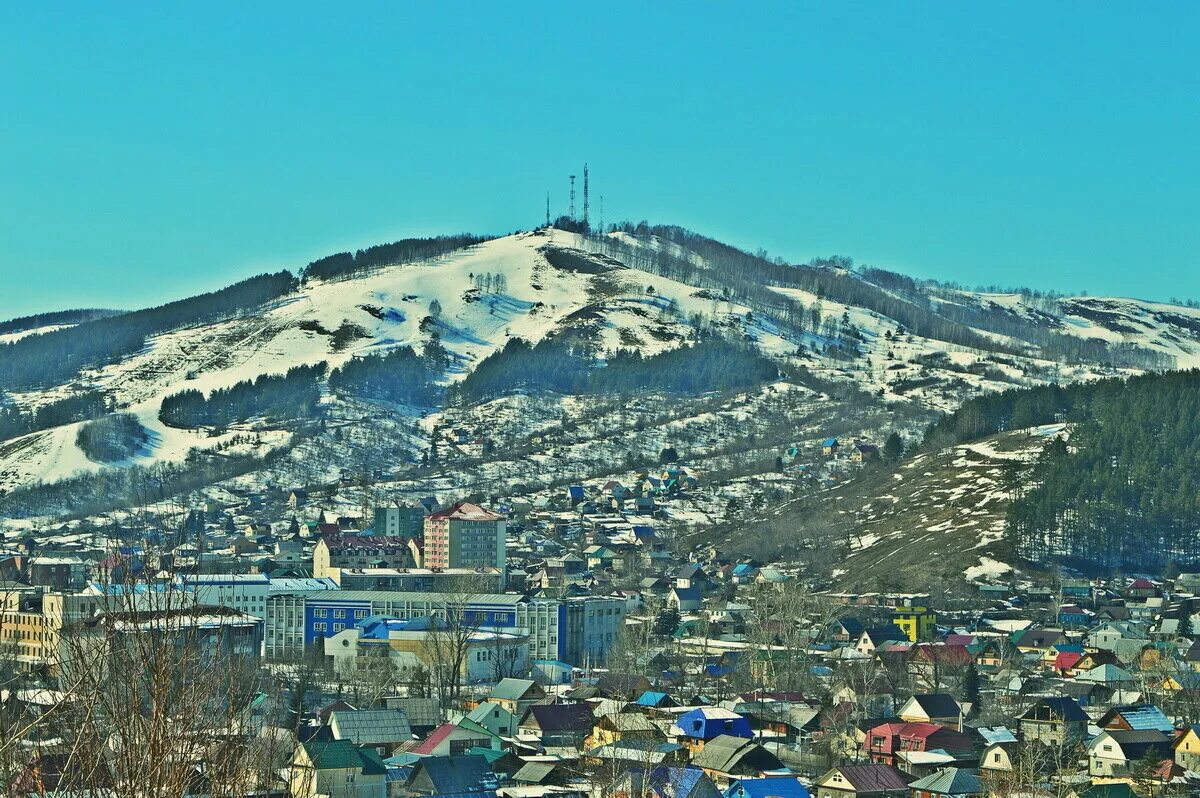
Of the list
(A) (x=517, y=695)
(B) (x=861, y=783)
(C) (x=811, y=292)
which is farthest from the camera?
(C) (x=811, y=292)

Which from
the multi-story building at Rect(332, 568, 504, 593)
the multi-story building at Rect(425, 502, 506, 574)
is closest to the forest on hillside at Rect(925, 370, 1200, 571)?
the multi-story building at Rect(332, 568, 504, 593)

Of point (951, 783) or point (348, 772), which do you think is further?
point (951, 783)

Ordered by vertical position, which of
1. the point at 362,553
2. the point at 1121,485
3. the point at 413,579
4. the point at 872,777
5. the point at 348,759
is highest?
the point at 1121,485

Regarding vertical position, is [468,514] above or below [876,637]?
above

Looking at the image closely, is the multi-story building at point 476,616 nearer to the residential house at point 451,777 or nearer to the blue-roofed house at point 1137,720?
the blue-roofed house at point 1137,720

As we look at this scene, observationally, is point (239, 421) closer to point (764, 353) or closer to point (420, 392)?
point (420, 392)

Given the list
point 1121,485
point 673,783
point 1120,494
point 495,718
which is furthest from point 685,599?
point 673,783

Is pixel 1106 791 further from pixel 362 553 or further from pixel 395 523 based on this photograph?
pixel 395 523

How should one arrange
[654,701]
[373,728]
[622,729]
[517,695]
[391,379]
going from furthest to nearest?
[391,379] → [517,695] → [654,701] → [373,728] → [622,729]
